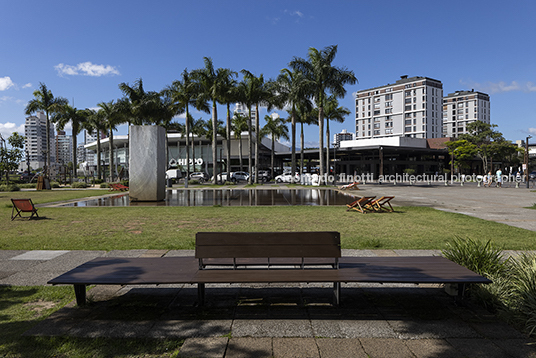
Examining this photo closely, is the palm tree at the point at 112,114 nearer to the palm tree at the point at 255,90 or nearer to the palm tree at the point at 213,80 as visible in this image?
the palm tree at the point at 213,80

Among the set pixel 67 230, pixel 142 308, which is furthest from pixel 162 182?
pixel 142 308

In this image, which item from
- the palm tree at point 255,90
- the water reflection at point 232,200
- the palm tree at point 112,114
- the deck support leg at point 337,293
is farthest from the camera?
the palm tree at point 112,114

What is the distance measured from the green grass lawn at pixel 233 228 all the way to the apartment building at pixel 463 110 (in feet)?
486

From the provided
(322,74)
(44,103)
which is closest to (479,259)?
(322,74)

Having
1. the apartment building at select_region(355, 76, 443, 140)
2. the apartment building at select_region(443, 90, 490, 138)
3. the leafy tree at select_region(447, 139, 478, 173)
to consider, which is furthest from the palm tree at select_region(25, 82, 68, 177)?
the apartment building at select_region(443, 90, 490, 138)

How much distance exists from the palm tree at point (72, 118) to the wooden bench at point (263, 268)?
56.1 metres

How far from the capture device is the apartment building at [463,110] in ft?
464

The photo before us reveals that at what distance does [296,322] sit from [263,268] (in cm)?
81

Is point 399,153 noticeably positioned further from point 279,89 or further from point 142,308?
point 142,308

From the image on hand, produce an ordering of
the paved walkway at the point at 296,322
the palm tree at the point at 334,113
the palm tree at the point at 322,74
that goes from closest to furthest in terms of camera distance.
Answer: the paved walkway at the point at 296,322, the palm tree at the point at 322,74, the palm tree at the point at 334,113

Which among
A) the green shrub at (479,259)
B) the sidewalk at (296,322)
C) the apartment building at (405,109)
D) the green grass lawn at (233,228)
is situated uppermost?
the apartment building at (405,109)

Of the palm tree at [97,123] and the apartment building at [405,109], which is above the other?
the apartment building at [405,109]

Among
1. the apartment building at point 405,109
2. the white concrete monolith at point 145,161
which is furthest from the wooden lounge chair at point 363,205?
the apartment building at point 405,109

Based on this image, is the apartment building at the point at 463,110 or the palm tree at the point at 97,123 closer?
the palm tree at the point at 97,123
